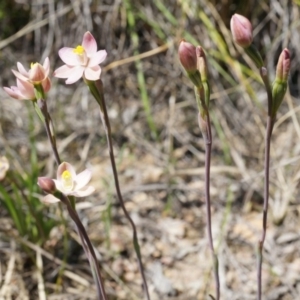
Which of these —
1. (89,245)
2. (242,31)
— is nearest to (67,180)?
→ (89,245)

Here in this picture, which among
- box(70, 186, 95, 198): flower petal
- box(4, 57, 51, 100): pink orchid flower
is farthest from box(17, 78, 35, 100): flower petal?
box(70, 186, 95, 198): flower petal

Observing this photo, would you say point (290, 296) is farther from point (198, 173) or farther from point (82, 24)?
point (82, 24)

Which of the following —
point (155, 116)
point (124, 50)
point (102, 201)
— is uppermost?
point (124, 50)

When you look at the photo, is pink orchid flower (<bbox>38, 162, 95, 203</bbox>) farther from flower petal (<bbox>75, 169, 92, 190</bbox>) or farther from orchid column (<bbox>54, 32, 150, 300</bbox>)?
orchid column (<bbox>54, 32, 150, 300</bbox>)

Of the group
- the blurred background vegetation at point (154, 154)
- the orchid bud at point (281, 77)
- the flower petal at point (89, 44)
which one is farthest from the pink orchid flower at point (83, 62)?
the blurred background vegetation at point (154, 154)

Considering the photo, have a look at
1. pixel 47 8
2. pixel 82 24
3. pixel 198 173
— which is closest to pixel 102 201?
pixel 198 173
